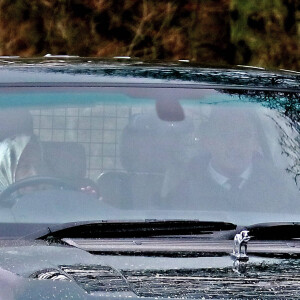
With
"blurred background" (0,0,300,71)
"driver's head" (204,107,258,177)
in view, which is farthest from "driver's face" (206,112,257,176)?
"blurred background" (0,0,300,71)

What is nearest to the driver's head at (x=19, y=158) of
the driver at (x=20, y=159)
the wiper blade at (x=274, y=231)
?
the driver at (x=20, y=159)

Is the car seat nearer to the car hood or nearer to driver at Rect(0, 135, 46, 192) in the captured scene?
driver at Rect(0, 135, 46, 192)

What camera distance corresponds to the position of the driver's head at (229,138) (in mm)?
4473

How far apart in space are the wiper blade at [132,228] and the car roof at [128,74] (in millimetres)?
579

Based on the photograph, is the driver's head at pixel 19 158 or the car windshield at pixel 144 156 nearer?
the car windshield at pixel 144 156

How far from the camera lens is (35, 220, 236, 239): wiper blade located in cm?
402

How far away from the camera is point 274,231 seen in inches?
164

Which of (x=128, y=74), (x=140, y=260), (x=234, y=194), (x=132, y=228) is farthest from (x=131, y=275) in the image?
(x=128, y=74)

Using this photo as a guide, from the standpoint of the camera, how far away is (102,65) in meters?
4.70

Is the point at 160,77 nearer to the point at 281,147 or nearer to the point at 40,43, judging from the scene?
the point at 281,147

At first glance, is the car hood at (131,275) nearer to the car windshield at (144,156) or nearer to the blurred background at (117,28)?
the car windshield at (144,156)

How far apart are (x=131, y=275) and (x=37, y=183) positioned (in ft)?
2.61

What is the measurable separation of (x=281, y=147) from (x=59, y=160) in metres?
0.80

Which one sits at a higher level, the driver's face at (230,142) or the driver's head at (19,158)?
the driver's face at (230,142)
